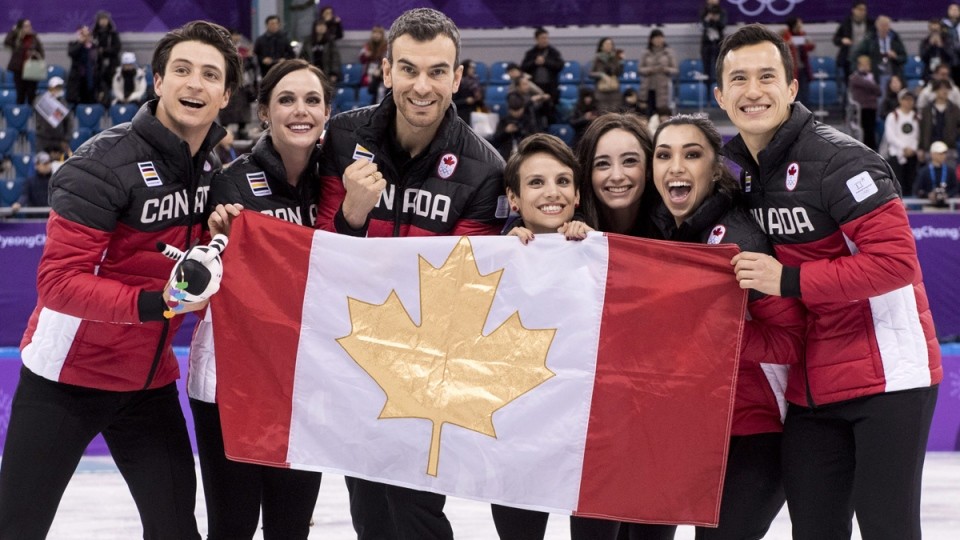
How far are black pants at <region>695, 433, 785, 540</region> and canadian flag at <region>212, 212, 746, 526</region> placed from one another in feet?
0.44

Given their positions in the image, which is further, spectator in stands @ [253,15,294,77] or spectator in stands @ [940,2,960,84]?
spectator in stands @ [253,15,294,77]

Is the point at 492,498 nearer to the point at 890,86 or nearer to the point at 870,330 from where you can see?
the point at 870,330

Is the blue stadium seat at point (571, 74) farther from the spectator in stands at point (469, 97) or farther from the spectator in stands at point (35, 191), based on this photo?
the spectator in stands at point (35, 191)

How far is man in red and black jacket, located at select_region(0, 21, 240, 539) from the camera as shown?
354 centimetres

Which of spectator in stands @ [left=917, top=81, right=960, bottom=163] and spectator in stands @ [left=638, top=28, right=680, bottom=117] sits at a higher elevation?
spectator in stands @ [left=638, top=28, right=680, bottom=117]

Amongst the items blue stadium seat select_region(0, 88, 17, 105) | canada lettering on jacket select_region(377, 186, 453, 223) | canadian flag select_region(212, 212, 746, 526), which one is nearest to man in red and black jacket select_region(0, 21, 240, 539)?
canadian flag select_region(212, 212, 746, 526)

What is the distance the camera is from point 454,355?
3.80 metres

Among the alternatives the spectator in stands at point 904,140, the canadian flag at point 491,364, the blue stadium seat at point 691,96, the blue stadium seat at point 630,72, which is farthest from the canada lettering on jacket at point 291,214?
the blue stadium seat at point 691,96

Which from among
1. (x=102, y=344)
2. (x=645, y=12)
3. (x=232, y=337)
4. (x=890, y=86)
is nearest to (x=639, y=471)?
(x=232, y=337)

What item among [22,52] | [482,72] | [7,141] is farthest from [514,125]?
[22,52]

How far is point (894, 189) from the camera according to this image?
348cm

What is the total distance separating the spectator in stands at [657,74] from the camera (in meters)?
15.3

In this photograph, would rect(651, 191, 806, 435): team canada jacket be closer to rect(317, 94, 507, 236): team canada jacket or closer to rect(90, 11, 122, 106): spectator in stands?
rect(317, 94, 507, 236): team canada jacket

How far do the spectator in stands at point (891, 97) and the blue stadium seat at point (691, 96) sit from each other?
237cm
